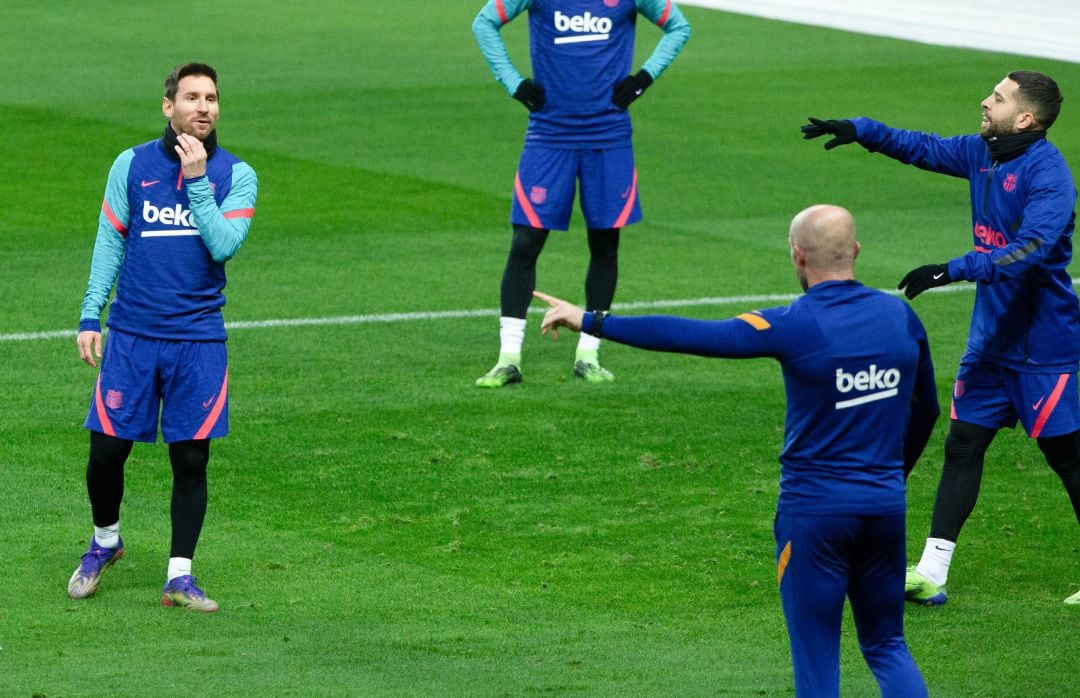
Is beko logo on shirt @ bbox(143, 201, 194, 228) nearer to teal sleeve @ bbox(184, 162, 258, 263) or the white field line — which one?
teal sleeve @ bbox(184, 162, 258, 263)

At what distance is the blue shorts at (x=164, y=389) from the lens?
774 centimetres

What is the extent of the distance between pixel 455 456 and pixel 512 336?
1.70 meters

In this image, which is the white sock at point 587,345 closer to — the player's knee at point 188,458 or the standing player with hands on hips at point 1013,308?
the standing player with hands on hips at point 1013,308

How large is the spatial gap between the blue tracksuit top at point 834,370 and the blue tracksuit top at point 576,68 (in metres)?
5.76

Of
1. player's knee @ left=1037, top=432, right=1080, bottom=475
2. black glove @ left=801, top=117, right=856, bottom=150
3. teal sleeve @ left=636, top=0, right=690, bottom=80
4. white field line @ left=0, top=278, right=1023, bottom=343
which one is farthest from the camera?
white field line @ left=0, top=278, right=1023, bottom=343

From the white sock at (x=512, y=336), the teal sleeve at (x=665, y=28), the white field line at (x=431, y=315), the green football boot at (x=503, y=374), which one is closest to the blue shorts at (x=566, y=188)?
the white sock at (x=512, y=336)

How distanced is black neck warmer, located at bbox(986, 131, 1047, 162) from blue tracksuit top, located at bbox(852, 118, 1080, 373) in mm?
24

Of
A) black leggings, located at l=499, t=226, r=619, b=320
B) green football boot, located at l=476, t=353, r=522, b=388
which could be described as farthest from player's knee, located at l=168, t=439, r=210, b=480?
black leggings, located at l=499, t=226, r=619, b=320

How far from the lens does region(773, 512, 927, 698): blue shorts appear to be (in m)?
5.95

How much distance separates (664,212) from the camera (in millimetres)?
17375

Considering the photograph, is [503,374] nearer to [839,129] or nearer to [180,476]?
[839,129]

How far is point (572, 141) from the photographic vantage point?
11.7 meters

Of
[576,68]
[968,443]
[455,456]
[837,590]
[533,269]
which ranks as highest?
[576,68]

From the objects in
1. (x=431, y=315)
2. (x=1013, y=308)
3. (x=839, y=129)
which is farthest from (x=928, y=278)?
(x=431, y=315)
